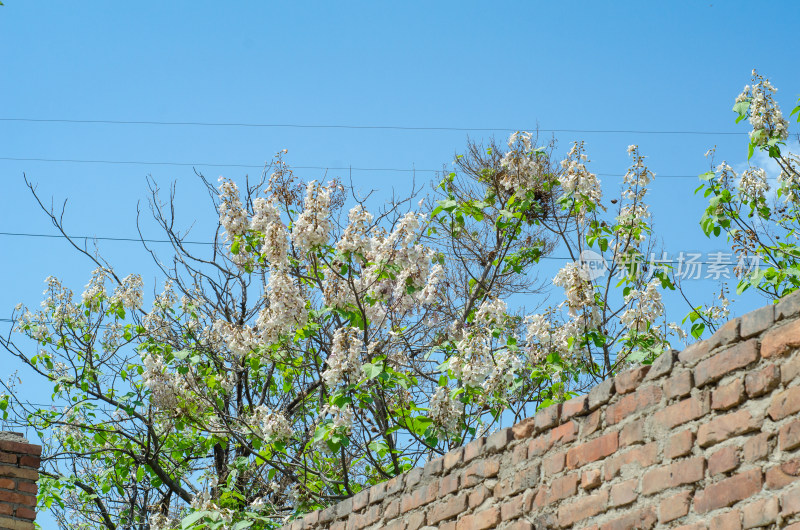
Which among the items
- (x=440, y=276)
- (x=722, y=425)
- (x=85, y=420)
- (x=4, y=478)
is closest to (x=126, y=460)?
(x=85, y=420)

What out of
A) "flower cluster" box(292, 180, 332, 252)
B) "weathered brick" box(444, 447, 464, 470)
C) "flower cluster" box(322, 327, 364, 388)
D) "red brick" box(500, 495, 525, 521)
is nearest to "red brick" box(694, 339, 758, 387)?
"red brick" box(500, 495, 525, 521)

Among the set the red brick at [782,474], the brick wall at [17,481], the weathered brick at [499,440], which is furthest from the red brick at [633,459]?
the brick wall at [17,481]

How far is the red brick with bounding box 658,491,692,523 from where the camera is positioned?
8.86ft

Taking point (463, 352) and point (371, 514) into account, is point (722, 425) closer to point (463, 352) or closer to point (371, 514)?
point (371, 514)

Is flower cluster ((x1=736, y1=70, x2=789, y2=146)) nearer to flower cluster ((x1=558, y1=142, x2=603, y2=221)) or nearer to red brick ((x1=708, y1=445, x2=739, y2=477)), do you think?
flower cluster ((x1=558, y1=142, x2=603, y2=221))

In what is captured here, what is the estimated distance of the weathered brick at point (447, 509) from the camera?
3748mm

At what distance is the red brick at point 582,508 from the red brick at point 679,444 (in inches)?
12.5

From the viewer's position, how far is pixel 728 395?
8.75ft

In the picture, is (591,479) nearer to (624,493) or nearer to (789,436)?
(624,493)

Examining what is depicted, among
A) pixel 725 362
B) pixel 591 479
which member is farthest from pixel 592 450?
pixel 725 362

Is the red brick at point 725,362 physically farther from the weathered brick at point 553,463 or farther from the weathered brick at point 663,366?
the weathered brick at point 553,463

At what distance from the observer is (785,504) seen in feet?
7.80

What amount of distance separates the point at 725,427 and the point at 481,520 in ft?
4.24

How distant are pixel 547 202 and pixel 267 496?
156 inches
